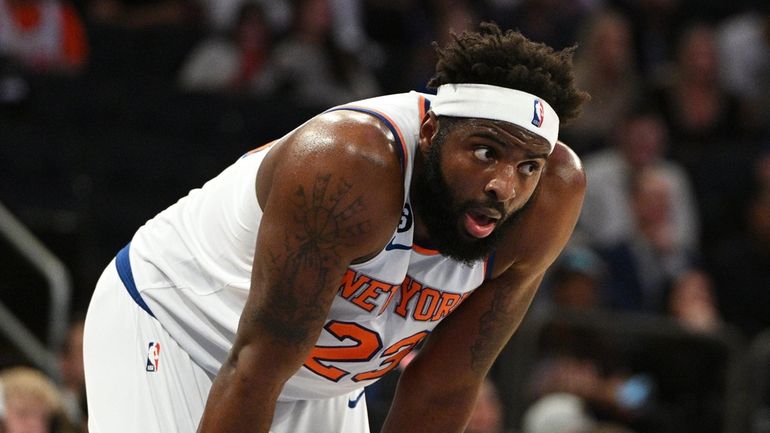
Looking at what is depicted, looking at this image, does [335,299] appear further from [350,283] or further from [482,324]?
[482,324]

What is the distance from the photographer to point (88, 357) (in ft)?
13.1

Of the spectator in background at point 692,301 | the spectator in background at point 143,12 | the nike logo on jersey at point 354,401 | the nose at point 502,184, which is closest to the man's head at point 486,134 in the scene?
the nose at point 502,184

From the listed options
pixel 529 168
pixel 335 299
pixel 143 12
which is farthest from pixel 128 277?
pixel 143 12

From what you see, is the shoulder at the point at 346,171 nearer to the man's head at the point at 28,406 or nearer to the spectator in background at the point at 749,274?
the man's head at the point at 28,406

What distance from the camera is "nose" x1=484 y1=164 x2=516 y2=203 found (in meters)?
3.41

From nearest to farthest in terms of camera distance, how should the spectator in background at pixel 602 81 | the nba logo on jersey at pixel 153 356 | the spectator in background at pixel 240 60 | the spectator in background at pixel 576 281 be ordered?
the nba logo on jersey at pixel 153 356 → the spectator in background at pixel 576 281 → the spectator in background at pixel 602 81 → the spectator in background at pixel 240 60

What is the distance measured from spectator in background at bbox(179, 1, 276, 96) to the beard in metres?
5.84

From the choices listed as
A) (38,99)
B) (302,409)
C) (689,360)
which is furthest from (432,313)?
(38,99)

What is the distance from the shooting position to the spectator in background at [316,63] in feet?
31.1

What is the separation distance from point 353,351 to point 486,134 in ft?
2.53

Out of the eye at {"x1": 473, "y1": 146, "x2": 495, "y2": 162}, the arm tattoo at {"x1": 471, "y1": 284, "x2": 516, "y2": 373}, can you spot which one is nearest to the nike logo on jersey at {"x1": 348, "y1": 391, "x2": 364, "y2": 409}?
the arm tattoo at {"x1": 471, "y1": 284, "x2": 516, "y2": 373}

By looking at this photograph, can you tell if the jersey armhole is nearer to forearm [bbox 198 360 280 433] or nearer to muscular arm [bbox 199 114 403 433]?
muscular arm [bbox 199 114 403 433]

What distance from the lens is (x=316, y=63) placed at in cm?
959

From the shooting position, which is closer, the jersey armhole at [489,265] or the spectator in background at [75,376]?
the jersey armhole at [489,265]
